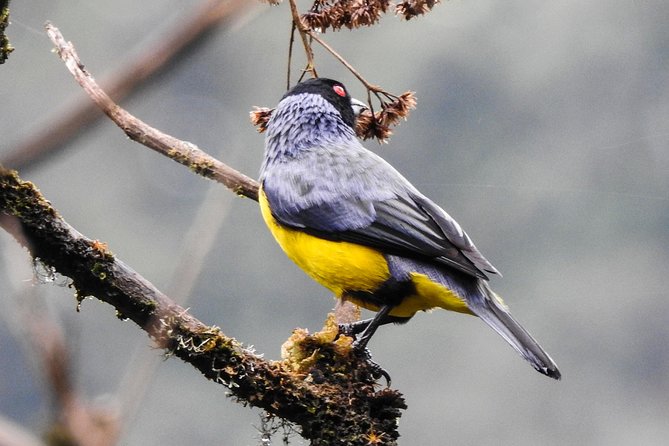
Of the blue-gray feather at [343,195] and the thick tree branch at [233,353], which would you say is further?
the blue-gray feather at [343,195]

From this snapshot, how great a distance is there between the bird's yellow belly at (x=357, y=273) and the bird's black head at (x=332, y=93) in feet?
3.03

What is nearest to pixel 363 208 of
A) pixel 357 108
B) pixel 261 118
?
pixel 357 108

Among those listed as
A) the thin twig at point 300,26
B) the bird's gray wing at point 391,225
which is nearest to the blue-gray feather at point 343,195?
the bird's gray wing at point 391,225

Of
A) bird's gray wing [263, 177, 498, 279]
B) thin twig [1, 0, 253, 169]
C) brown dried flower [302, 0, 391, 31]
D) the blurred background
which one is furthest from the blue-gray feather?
the blurred background

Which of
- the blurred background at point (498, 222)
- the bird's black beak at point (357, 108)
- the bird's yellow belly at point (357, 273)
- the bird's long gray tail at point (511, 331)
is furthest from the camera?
the blurred background at point (498, 222)

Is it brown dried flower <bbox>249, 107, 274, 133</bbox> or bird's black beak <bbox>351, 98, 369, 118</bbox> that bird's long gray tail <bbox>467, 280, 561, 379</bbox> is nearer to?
bird's black beak <bbox>351, 98, 369, 118</bbox>

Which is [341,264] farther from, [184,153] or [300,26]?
[184,153]

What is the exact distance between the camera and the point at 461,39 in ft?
143

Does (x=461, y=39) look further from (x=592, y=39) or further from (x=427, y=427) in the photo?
(x=427, y=427)

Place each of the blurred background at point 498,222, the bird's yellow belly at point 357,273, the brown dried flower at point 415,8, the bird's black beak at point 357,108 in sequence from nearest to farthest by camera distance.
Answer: the brown dried flower at point 415,8, the bird's yellow belly at point 357,273, the bird's black beak at point 357,108, the blurred background at point 498,222

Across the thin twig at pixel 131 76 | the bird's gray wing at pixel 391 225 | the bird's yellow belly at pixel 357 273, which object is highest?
the bird's gray wing at pixel 391 225

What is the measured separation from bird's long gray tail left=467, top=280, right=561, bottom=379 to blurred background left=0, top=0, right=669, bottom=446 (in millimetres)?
23702

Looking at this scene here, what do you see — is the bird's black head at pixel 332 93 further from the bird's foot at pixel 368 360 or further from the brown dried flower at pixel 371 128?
the bird's foot at pixel 368 360

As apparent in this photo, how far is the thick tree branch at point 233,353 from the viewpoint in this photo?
3.24 metres
